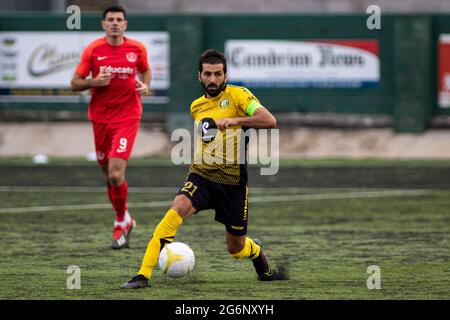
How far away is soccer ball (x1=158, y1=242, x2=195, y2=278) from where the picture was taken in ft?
32.2

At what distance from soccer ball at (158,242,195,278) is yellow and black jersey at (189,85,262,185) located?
668mm

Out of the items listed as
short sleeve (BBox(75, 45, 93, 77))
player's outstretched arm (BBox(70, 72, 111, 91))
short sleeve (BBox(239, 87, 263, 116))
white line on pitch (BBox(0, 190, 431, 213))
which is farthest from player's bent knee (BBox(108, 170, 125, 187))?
white line on pitch (BBox(0, 190, 431, 213))

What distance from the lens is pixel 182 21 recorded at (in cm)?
2570

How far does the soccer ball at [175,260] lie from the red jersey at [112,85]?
356 centimetres

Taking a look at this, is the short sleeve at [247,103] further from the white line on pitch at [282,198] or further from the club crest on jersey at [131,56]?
the white line on pitch at [282,198]

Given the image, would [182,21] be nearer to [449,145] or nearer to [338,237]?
[449,145]

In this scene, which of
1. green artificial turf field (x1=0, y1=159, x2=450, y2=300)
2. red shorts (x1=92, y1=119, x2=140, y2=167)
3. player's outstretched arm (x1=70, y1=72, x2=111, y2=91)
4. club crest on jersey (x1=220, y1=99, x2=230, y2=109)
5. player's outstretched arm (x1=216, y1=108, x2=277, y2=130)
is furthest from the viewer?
red shorts (x1=92, y1=119, x2=140, y2=167)

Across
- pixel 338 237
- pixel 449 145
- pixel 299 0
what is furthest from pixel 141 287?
pixel 299 0

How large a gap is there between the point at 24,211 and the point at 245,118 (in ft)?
22.5

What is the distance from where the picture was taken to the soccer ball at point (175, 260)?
32.2ft

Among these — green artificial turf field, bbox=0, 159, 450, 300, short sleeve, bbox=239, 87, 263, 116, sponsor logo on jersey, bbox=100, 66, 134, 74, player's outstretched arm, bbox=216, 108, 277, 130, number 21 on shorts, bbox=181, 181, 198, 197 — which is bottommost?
green artificial turf field, bbox=0, 159, 450, 300

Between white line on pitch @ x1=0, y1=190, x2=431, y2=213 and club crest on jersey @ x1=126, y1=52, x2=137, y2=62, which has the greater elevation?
club crest on jersey @ x1=126, y1=52, x2=137, y2=62

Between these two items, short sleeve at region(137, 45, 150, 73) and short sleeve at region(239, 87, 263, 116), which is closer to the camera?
short sleeve at region(239, 87, 263, 116)

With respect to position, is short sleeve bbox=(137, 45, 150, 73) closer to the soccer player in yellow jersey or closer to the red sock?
the red sock
